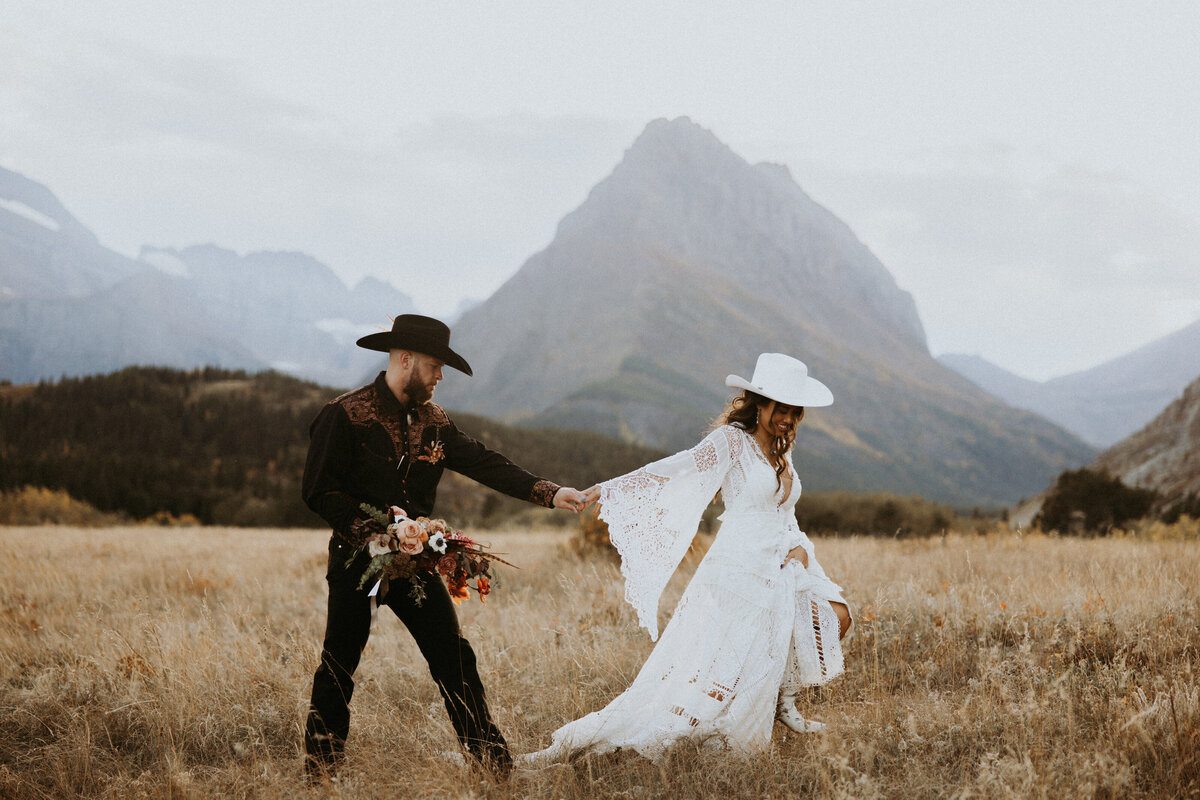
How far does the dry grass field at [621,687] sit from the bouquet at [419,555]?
0.94m

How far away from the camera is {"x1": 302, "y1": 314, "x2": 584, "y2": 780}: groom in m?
3.49

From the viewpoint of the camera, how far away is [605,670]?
510 centimetres

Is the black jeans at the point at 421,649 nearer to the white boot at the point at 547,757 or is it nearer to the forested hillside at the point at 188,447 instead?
the white boot at the point at 547,757

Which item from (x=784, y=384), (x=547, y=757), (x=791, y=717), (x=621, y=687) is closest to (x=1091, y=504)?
(x=621, y=687)

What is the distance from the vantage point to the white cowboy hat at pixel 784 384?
364 centimetres

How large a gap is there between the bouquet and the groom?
0.08 metres

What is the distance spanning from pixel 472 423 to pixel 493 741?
77.1 metres

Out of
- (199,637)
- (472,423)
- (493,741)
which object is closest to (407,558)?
(493,741)

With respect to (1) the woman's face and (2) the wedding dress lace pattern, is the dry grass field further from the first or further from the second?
(1) the woman's face

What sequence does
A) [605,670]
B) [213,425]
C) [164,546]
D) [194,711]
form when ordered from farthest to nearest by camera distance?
[213,425] → [164,546] → [605,670] → [194,711]

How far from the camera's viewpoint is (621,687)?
4.95 meters

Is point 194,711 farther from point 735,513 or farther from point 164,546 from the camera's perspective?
point 164,546

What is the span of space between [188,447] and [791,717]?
62.8 m

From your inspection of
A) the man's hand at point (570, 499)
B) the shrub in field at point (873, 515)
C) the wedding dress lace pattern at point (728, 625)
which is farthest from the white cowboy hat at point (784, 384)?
the shrub in field at point (873, 515)
